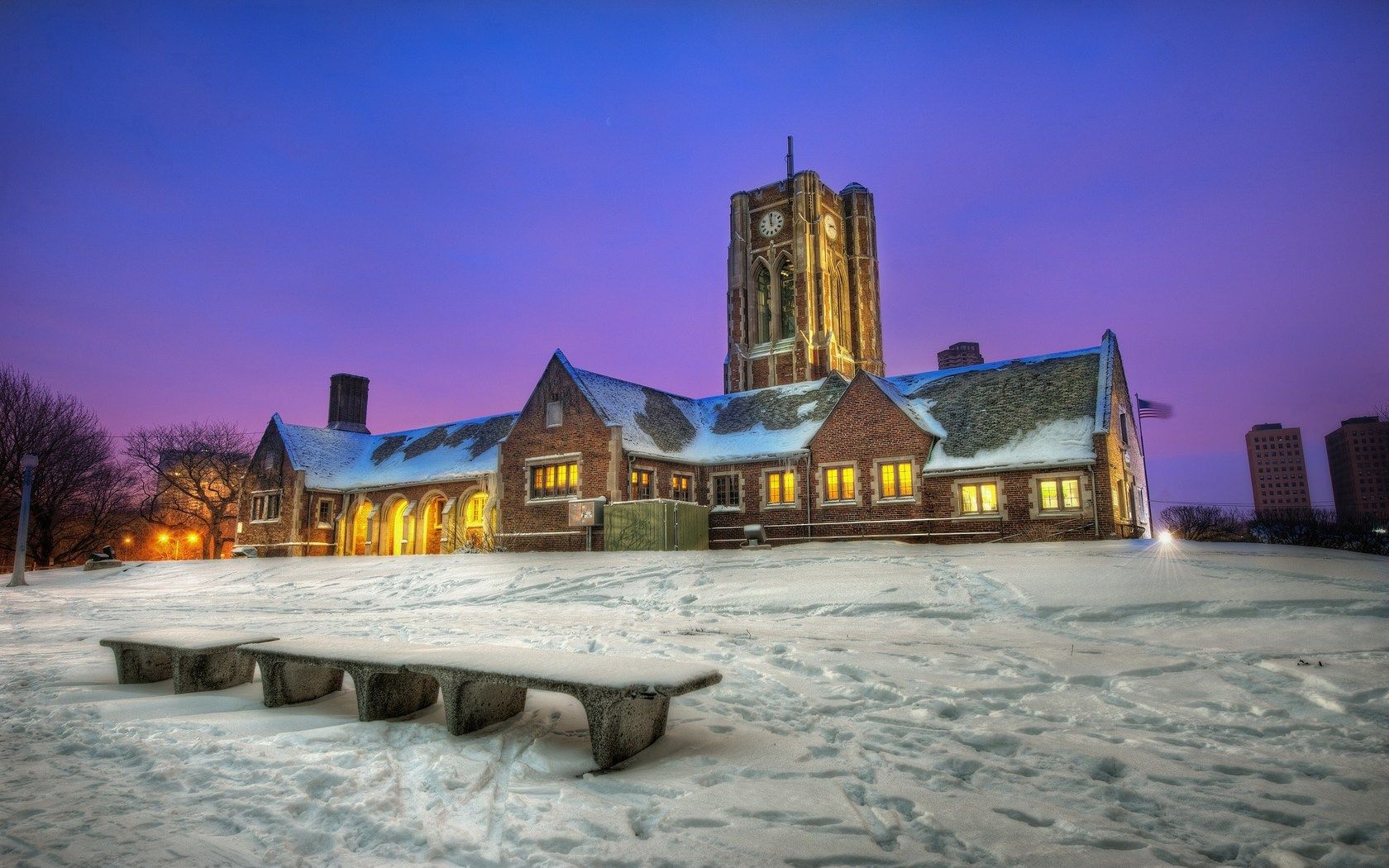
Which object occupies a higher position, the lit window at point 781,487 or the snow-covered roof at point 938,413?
the snow-covered roof at point 938,413

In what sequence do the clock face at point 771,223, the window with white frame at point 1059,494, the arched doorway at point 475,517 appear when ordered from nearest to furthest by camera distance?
the window with white frame at point 1059,494 → the arched doorway at point 475,517 → the clock face at point 771,223

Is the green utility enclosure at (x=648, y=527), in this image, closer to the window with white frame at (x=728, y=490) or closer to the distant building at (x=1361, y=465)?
the window with white frame at (x=728, y=490)

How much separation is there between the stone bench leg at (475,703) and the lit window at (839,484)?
22208 millimetres

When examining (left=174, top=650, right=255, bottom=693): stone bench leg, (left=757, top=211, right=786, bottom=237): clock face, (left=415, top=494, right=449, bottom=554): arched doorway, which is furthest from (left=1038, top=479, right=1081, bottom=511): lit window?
(left=757, top=211, right=786, bottom=237): clock face

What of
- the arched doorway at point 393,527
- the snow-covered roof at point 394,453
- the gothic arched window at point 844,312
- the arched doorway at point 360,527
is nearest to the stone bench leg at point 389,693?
the snow-covered roof at point 394,453

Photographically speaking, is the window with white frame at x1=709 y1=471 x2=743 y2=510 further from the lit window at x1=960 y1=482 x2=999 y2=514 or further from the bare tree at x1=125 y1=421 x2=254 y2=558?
the bare tree at x1=125 y1=421 x2=254 y2=558

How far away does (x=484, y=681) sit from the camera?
5.12 m

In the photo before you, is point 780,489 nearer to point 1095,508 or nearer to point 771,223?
point 1095,508

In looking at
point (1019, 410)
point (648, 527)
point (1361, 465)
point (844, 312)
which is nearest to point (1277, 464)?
point (1361, 465)

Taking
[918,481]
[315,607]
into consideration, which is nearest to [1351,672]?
[315,607]

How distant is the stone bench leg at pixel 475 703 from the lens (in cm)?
→ 524

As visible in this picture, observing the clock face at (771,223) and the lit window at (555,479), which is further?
the clock face at (771,223)

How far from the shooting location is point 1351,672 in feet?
20.7

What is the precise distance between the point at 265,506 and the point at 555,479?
65.2ft
